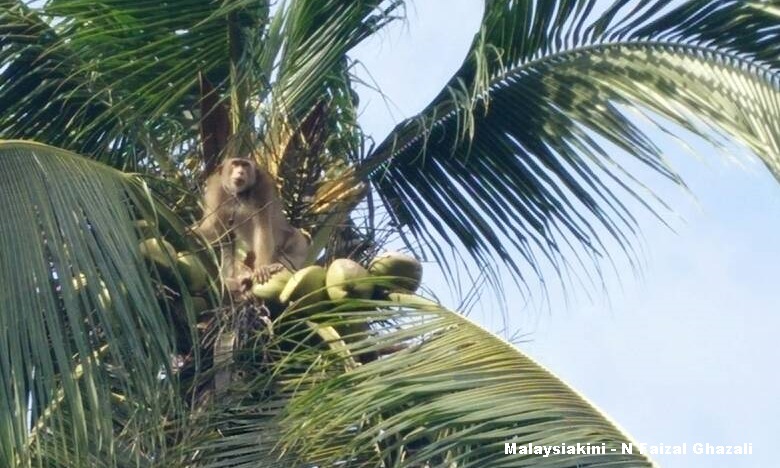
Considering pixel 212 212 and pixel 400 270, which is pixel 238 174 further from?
pixel 400 270

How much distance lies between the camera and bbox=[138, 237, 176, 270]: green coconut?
6.17m

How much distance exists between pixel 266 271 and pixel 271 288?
206mm

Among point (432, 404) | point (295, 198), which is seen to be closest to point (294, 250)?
point (295, 198)

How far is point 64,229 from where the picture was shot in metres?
5.59

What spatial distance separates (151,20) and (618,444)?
276 centimetres

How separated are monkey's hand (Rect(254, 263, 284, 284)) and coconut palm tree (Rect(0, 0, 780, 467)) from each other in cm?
18

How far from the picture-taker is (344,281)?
21.3 feet

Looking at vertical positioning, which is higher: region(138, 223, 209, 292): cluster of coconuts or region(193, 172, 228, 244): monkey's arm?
region(193, 172, 228, 244): monkey's arm

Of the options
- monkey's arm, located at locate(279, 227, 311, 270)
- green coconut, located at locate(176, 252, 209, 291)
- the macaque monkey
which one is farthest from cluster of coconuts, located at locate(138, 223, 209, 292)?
monkey's arm, located at locate(279, 227, 311, 270)

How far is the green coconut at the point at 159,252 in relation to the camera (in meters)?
6.17

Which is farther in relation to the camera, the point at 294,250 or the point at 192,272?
the point at 294,250

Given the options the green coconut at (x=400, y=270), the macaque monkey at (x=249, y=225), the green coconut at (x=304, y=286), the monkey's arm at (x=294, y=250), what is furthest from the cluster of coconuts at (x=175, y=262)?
the green coconut at (x=400, y=270)

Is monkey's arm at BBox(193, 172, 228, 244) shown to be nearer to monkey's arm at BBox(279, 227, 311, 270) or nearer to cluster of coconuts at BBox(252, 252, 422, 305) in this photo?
monkey's arm at BBox(279, 227, 311, 270)

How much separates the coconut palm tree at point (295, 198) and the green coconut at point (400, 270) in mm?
89
